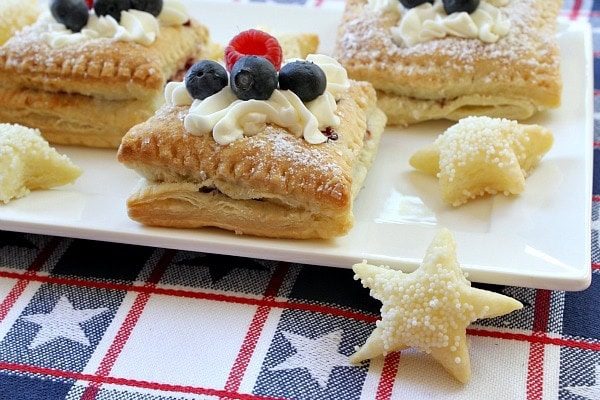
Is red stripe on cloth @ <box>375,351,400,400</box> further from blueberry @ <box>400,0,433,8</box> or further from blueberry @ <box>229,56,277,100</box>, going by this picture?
blueberry @ <box>400,0,433,8</box>

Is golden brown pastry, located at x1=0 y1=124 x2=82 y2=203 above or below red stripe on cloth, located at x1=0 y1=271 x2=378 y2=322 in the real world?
above

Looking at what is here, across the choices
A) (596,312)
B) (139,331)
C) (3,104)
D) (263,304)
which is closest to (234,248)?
(263,304)

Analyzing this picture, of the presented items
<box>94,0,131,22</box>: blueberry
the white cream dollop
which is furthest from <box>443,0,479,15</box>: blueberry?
<box>94,0,131,22</box>: blueberry

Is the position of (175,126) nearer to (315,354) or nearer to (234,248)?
(234,248)

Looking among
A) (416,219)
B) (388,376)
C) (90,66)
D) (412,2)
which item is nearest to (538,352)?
(388,376)

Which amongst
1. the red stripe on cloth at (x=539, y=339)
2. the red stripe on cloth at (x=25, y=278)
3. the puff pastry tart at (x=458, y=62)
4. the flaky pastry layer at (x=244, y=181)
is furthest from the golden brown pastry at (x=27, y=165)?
the red stripe on cloth at (x=539, y=339)

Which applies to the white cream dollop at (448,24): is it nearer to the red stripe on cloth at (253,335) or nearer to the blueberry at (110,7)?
the blueberry at (110,7)
